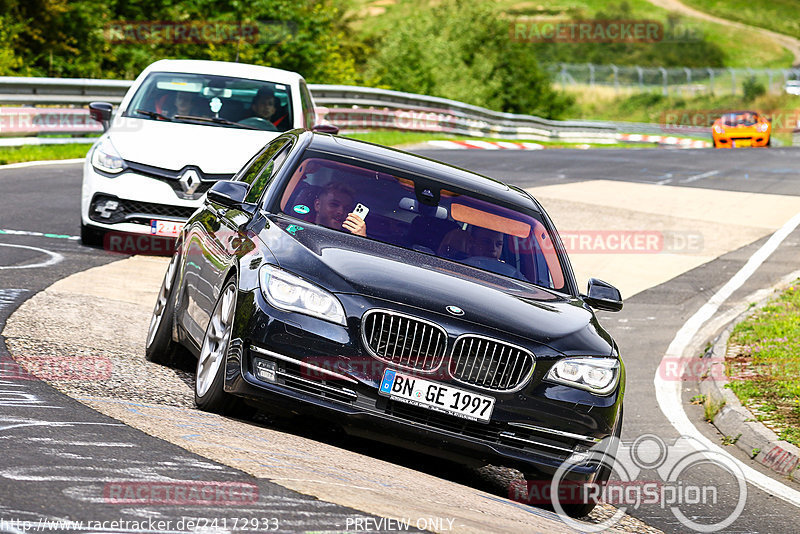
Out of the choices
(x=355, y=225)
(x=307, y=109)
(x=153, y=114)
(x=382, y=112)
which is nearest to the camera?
(x=355, y=225)

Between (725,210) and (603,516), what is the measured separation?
14302mm

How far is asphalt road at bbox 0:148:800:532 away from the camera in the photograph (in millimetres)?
4551

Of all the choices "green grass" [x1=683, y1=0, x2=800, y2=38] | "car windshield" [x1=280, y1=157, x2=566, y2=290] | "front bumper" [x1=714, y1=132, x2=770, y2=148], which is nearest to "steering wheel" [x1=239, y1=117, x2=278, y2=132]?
"car windshield" [x1=280, y1=157, x2=566, y2=290]

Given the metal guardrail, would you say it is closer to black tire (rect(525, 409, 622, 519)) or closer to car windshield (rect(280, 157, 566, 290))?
car windshield (rect(280, 157, 566, 290))

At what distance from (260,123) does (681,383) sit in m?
5.15

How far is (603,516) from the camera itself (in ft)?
21.3

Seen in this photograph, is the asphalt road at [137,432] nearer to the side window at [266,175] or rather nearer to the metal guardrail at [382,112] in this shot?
the side window at [266,175]

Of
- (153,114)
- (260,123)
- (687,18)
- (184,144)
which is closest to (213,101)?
(260,123)

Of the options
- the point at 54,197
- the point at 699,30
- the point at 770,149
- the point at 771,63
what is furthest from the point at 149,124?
the point at 699,30

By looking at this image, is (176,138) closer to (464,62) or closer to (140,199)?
(140,199)

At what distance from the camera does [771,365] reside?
10.7 meters

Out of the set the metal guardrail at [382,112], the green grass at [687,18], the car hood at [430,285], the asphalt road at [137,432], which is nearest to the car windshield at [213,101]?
the asphalt road at [137,432]

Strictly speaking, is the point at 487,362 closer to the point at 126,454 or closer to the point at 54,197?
the point at 126,454

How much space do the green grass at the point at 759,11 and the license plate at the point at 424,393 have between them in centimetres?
13773
